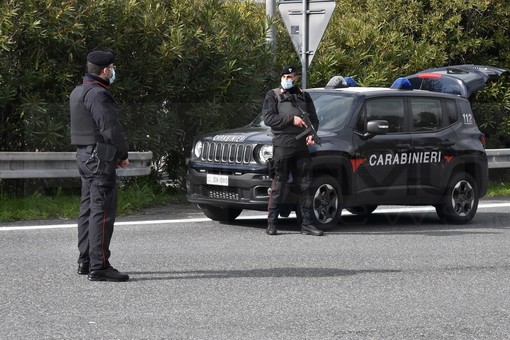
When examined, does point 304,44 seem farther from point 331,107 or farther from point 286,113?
point 286,113

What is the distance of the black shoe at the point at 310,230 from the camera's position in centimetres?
1228

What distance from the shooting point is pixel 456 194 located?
14078 millimetres

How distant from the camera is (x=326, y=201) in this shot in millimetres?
12703

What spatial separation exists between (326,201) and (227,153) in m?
1.26

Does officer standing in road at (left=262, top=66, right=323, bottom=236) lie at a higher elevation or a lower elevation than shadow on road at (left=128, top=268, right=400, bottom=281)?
higher

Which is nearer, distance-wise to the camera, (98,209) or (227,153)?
(98,209)

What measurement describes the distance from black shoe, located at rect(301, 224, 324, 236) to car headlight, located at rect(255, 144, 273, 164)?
Answer: 33.5 inches

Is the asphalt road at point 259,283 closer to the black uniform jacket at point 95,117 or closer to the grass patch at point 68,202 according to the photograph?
the grass patch at point 68,202

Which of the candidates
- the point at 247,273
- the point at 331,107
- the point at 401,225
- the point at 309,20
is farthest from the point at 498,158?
the point at 247,273

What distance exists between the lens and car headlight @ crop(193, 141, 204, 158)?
13352mm

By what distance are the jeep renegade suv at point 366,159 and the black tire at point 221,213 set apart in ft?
0.04

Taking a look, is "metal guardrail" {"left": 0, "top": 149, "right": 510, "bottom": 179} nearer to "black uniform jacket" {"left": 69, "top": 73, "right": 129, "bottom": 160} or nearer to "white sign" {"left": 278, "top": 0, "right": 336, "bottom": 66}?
"white sign" {"left": 278, "top": 0, "right": 336, "bottom": 66}

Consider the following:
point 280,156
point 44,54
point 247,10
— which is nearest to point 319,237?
point 280,156

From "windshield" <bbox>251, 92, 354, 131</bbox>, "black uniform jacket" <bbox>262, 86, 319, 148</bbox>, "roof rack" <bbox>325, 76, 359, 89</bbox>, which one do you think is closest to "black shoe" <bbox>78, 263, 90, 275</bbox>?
"black uniform jacket" <bbox>262, 86, 319, 148</bbox>
